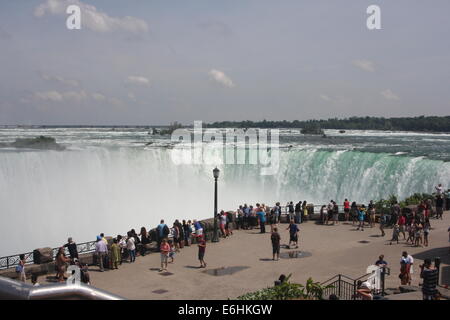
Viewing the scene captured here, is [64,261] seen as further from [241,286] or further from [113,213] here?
[113,213]

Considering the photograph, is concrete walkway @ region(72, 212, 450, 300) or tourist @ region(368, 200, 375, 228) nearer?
concrete walkway @ region(72, 212, 450, 300)

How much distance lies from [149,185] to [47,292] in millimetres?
30431

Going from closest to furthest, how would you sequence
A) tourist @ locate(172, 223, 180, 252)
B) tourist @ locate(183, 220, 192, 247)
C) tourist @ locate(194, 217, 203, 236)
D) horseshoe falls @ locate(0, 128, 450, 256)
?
tourist @ locate(194, 217, 203, 236) → tourist @ locate(172, 223, 180, 252) → tourist @ locate(183, 220, 192, 247) → horseshoe falls @ locate(0, 128, 450, 256)

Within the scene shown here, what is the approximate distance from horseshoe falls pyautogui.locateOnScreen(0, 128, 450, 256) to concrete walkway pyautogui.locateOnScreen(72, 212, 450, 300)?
11.2m

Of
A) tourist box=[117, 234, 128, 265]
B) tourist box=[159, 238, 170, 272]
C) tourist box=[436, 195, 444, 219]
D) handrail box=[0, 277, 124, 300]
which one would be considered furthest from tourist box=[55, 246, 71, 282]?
tourist box=[436, 195, 444, 219]

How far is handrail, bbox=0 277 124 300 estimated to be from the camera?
7.77 feet

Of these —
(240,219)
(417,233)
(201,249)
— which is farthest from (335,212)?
(201,249)

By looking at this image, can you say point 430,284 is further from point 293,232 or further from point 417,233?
point 293,232

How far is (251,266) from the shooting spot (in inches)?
501

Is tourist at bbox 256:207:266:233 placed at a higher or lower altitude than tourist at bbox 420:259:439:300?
lower

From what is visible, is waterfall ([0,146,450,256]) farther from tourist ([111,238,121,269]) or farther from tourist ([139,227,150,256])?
tourist ([111,238,121,269])

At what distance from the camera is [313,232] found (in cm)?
1680

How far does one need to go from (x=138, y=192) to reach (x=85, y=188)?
3660mm

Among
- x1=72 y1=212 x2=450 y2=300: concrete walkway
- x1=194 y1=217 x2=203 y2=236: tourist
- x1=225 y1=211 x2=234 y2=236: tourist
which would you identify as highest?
x1=194 y1=217 x2=203 y2=236: tourist
